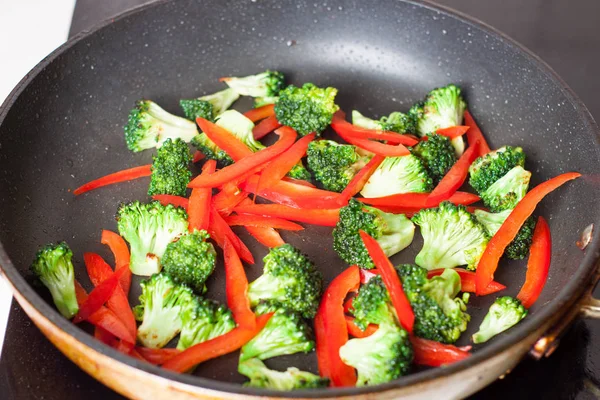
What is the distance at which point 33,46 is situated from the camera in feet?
10.3

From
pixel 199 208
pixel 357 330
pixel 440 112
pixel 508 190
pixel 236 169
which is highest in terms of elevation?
pixel 440 112

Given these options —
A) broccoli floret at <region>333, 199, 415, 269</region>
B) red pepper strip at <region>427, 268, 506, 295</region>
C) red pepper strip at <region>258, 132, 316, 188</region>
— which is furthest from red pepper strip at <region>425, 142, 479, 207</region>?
red pepper strip at <region>258, 132, 316, 188</region>

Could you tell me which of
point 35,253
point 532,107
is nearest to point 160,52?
point 35,253

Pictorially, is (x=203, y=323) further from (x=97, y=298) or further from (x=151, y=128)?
(x=151, y=128)

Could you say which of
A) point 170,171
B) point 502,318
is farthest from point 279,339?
point 170,171

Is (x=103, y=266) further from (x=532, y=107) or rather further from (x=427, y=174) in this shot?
(x=532, y=107)

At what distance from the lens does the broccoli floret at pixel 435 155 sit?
2.42m

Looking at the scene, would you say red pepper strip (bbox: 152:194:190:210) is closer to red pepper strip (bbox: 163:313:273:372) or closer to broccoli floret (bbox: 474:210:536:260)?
red pepper strip (bbox: 163:313:273:372)

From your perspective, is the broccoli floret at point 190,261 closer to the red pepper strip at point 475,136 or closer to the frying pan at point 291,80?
the frying pan at point 291,80

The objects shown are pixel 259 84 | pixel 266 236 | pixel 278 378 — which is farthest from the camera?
pixel 259 84

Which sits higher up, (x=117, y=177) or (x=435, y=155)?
(x=435, y=155)

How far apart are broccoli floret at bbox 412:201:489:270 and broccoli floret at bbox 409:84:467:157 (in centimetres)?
43

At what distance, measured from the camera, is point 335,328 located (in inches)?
77.0

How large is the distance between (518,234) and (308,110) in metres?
0.87
